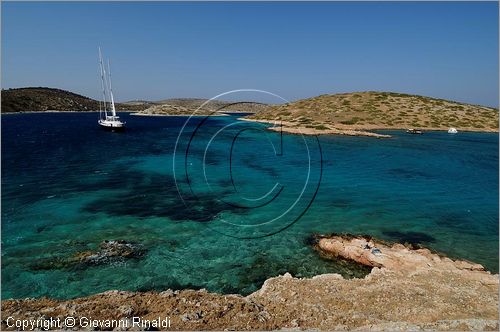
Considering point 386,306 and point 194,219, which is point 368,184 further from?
point 386,306

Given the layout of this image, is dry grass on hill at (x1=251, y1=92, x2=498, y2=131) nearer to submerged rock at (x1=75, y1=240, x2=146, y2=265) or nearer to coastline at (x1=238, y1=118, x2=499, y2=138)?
coastline at (x1=238, y1=118, x2=499, y2=138)

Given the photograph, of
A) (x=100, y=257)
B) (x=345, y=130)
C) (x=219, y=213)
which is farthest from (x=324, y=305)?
(x=345, y=130)

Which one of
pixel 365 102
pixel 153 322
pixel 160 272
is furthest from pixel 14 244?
pixel 365 102

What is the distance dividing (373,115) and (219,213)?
112627 millimetres

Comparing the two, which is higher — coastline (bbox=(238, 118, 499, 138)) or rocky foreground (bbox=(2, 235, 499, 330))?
coastline (bbox=(238, 118, 499, 138))

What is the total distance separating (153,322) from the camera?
504 inches

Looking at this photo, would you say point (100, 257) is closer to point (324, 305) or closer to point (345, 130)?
point (324, 305)

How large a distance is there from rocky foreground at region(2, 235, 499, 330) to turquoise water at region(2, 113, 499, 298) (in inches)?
113

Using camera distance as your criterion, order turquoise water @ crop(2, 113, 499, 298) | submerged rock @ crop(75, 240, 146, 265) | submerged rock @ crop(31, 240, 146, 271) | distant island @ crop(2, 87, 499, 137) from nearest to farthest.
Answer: turquoise water @ crop(2, 113, 499, 298) → submerged rock @ crop(31, 240, 146, 271) → submerged rock @ crop(75, 240, 146, 265) → distant island @ crop(2, 87, 499, 137)

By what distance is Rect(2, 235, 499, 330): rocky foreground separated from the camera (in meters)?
13.1

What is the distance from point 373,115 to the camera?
129 metres

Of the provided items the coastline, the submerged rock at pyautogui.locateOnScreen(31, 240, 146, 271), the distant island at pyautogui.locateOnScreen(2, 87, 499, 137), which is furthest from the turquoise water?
the distant island at pyautogui.locateOnScreen(2, 87, 499, 137)

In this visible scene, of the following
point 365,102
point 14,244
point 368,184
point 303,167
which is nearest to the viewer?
point 14,244

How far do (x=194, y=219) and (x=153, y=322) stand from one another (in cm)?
1659
